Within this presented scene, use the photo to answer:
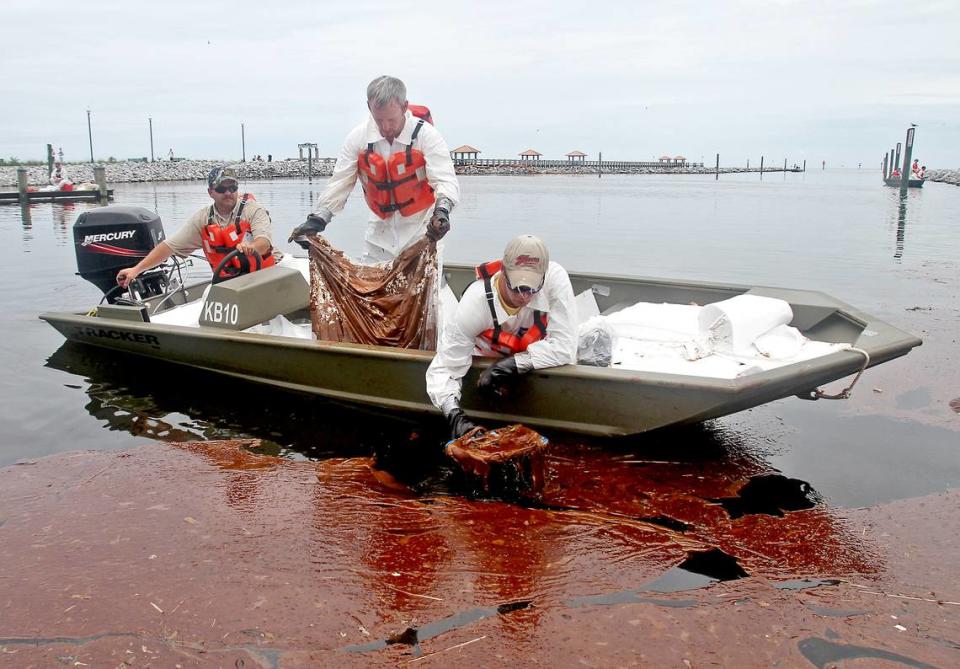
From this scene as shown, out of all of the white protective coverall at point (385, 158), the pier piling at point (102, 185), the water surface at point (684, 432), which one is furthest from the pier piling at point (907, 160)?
the white protective coverall at point (385, 158)

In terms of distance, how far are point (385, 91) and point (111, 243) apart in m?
3.78

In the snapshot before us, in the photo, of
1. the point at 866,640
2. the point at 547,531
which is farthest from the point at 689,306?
the point at 866,640

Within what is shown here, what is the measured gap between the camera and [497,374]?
4656mm

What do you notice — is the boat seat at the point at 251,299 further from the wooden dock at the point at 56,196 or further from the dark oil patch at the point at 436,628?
the wooden dock at the point at 56,196

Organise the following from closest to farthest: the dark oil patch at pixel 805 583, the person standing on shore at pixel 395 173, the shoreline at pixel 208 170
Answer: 1. the dark oil patch at pixel 805 583
2. the person standing on shore at pixel 395 173
3. the shoreline at pixel 208 170

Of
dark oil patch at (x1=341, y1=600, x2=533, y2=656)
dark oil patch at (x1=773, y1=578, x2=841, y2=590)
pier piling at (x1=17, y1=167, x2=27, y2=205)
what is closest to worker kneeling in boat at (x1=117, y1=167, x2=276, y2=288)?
dark oil patch at (x1=341, y1=600, x2=533, y2=656)

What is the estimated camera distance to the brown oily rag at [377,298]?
5672 millimetres

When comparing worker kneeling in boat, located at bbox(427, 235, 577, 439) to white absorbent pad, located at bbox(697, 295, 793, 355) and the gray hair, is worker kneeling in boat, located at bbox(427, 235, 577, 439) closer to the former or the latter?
white absorbent pad, located at bbox(697, 295, 793, 355)

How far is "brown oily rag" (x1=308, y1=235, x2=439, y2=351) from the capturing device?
5.67m

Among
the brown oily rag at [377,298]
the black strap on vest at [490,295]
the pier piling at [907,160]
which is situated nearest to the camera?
the black strap on vest at [490,295]

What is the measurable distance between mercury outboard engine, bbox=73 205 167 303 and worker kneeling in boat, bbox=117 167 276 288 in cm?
87

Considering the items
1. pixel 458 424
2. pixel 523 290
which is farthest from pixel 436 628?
pixel 523 290

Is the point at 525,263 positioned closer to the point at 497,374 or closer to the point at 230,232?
the point at 497,374

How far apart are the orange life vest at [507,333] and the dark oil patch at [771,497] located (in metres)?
1.50
